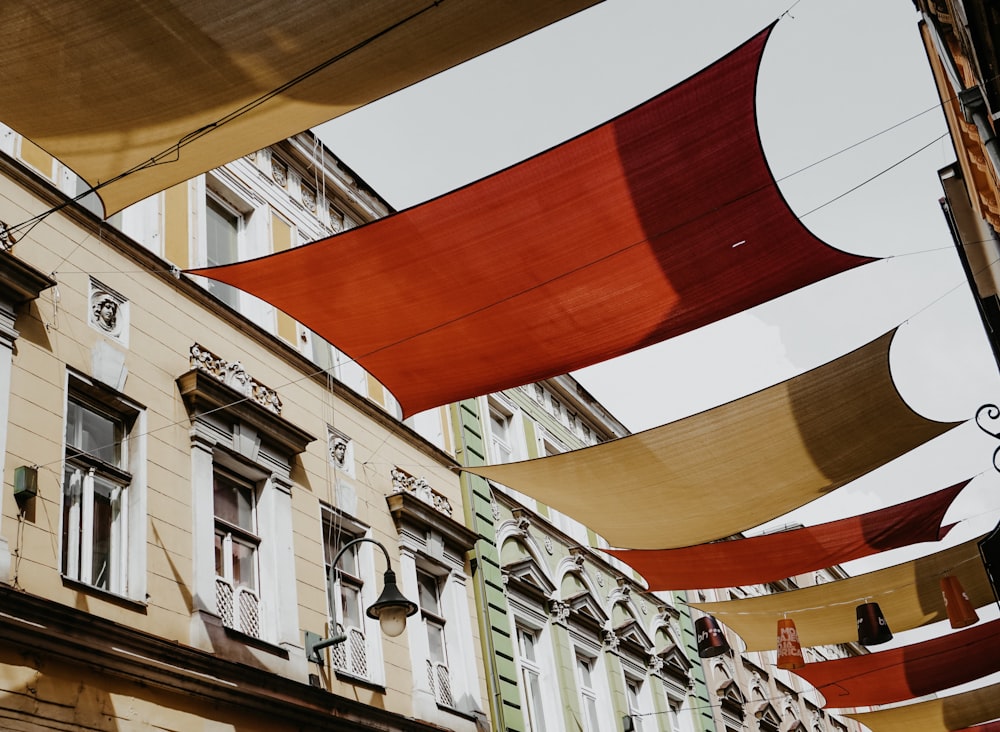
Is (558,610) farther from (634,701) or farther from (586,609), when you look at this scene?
(634,701)

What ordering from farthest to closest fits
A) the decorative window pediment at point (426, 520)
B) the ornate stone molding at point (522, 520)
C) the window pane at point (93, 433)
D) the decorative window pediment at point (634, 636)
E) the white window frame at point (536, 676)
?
the decorative window pediment at point (634, 636)
the ornate stone molding at point (522, 520)
the white window frame at point (536, 676)
the decorative window pediment at point (426, 520)
the window pane at point (93, 433)

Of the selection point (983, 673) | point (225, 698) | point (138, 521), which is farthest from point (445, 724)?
point (983, 673)

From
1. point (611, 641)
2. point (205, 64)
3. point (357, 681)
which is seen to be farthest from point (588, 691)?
point (205, 64)

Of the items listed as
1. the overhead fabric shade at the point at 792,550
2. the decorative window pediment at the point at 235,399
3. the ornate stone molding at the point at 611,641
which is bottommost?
the overhead fabric shade at the point at 792,550

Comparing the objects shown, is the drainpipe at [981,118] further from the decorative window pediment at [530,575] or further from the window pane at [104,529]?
the decorative window pediment at [530,575]

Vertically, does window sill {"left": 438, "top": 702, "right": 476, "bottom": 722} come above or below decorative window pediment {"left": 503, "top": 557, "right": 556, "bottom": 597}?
below

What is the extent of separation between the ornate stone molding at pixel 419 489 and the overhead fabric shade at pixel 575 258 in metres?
4.34

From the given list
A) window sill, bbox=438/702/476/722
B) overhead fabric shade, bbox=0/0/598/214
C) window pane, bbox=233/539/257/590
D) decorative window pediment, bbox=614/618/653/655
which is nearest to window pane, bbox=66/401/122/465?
window pane, bbox=233/539/257/590

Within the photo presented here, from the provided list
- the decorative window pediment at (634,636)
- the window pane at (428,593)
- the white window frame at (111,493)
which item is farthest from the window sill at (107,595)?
the decorative window pediment at (634,636)

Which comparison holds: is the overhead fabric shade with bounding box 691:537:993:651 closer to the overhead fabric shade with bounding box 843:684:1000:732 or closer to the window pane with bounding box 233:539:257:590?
the overhead fabric shade with bounding box 843:684:1000:732

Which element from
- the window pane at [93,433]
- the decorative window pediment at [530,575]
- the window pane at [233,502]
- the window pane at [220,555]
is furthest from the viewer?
the decorative window pediment at [530,575]

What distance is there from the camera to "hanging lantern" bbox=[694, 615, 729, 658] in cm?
1488

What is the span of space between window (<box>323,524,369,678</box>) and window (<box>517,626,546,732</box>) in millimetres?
3554

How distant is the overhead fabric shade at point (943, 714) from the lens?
17.8 m
